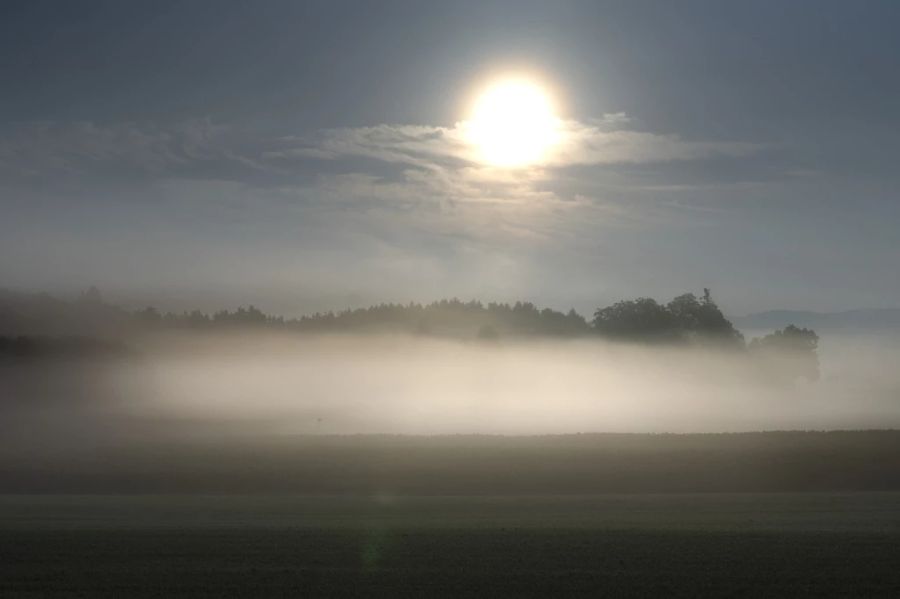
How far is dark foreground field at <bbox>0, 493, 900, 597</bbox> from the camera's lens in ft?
54.3

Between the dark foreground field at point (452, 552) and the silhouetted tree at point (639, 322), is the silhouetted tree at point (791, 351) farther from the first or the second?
the dark foreground field at point (452, 552)

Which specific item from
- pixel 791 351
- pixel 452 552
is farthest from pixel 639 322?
pixel 452 552

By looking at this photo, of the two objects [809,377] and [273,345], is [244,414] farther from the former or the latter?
[809,377]

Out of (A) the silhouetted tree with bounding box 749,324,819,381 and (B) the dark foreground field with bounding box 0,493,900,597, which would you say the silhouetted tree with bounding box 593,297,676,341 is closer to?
(A) the silhouetted tree with bounding box 749,324,819,381

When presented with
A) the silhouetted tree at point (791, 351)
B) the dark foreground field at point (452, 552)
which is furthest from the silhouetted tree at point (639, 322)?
the dark foreground field at point (452, 552)

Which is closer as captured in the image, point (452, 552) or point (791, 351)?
point (452, 552)

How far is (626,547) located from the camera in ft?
66.2

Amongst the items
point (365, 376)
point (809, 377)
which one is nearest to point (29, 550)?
point (365, 376)

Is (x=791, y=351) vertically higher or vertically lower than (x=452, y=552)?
higher

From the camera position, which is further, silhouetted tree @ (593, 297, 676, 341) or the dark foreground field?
silhouetted tree @ (593, 297, 676, 341)

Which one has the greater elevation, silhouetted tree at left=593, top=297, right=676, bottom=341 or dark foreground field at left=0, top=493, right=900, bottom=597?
silhouetted tree at left=593, top=297, right=676, bottom=341

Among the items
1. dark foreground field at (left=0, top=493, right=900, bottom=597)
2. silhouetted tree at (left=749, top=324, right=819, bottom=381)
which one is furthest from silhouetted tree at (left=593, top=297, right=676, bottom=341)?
dark foreground field at (left=0, top=493, right=900, bottom=597)

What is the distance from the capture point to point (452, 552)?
19.6 m

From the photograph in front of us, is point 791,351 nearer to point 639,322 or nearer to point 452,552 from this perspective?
point 639,322
